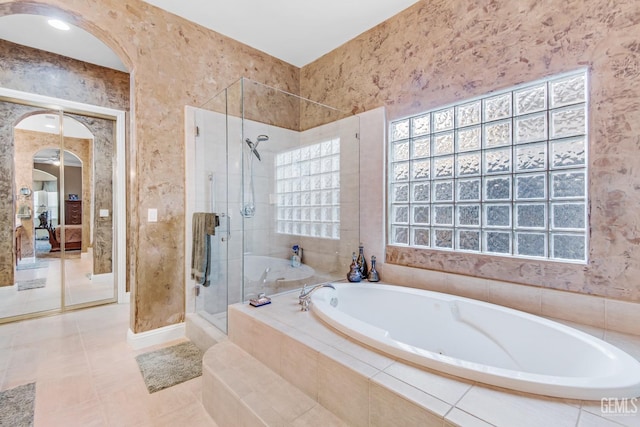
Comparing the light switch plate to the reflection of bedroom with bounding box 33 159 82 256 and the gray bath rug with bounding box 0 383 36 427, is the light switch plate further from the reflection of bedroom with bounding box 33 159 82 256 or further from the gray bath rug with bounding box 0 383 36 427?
the reflection of bedroom with bounding box 33 159 82 256

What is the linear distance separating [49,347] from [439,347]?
10.0 feet

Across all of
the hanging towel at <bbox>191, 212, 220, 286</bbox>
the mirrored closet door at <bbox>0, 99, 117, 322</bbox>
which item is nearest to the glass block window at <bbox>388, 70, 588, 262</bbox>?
the hanging towel at <bbox>191, 212, 220, 286</bbox>

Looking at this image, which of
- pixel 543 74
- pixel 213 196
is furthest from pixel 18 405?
pixel 543 74

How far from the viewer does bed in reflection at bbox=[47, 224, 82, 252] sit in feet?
10.7

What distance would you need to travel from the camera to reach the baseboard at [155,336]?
232 cm

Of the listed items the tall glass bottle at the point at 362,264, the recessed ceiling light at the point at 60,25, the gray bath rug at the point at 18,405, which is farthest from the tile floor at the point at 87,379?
the recessed ceiling light at the point at 60,25

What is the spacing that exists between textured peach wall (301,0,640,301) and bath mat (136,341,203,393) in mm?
1758

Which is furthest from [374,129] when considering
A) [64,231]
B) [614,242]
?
[64,231]

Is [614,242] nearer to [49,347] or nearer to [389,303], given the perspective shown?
[389,303]

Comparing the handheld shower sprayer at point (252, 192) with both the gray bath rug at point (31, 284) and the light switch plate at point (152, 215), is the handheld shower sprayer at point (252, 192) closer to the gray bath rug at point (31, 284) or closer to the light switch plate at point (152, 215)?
the light switch plate at point (152, 215)

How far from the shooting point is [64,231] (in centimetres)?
333

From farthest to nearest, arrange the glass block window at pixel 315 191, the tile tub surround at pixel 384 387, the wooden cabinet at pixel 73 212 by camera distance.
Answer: the wooden cabinet at pixel 73 212
the glass block window at pixel 315 191
the tile tub surround at pixel 384 387

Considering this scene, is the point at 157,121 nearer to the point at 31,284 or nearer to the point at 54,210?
the point at 54,210

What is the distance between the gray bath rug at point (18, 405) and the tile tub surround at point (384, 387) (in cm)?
124
